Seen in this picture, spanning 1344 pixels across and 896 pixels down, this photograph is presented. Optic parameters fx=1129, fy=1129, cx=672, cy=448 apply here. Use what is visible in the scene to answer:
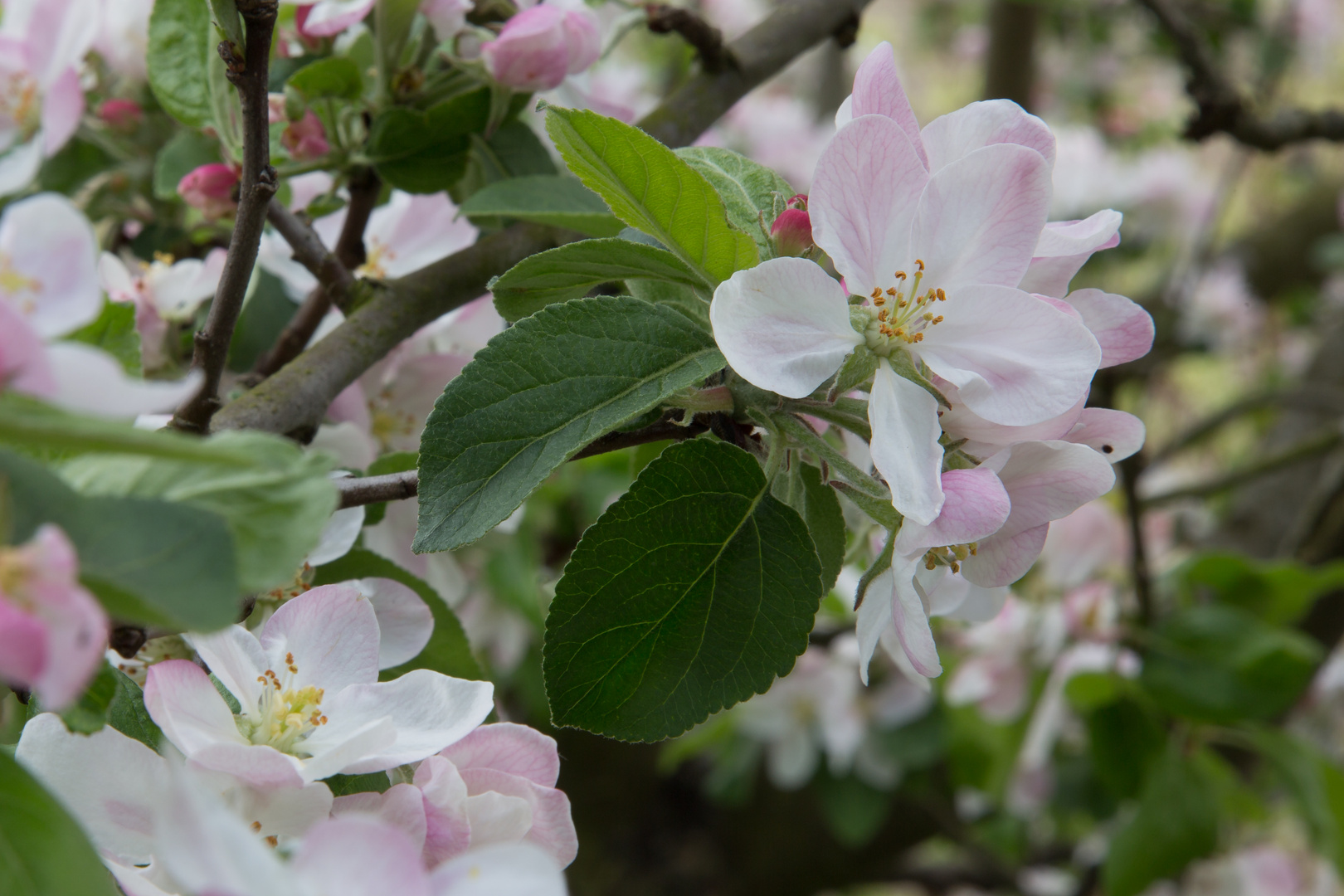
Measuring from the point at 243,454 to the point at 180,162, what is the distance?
0.63m

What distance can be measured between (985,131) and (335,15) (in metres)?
0.44

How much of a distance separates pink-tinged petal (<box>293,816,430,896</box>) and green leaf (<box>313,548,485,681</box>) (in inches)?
12.5

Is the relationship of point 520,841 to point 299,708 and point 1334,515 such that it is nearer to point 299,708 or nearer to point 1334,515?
point 299,708

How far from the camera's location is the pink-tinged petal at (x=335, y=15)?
738 mm

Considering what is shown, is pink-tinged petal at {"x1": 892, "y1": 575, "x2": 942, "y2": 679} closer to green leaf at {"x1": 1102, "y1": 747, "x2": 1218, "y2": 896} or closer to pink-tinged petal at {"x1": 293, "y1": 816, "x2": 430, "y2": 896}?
pink-tinged petal at {"x1": 293, "y1": 816, "x2": 430, "y2": 896}

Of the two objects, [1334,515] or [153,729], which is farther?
[1334,515]

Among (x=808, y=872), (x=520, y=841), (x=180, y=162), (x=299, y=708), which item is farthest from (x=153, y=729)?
(x=808, y=872)

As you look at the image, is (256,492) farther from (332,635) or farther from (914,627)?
(914,627)

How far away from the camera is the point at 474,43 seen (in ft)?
2.69

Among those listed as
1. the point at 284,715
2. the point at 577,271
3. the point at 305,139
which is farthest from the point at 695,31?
the point at 284,715

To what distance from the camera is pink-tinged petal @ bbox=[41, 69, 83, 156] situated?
449 mm

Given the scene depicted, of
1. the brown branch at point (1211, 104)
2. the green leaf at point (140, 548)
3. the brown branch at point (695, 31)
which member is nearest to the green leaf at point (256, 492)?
the green leaf at point (140, 548)

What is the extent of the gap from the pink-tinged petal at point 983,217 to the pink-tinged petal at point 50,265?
359 mm

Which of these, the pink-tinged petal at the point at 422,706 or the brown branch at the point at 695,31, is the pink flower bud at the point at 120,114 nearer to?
the brown branch at the point at 695,31
